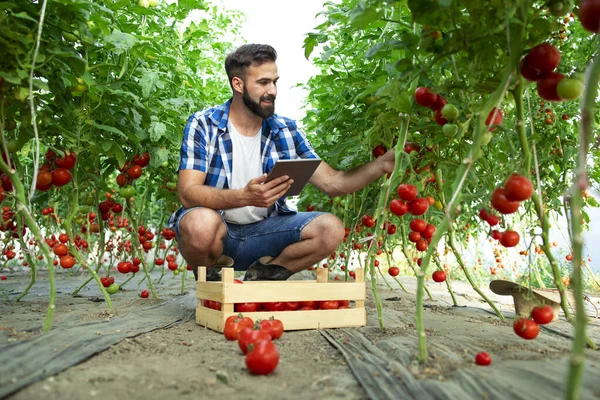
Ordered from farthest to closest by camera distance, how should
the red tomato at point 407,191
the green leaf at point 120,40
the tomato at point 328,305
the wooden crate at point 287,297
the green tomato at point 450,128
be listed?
1. the tomato at point 328,305
2. the wooden crate at point 287,297
3. the green leaf at point 120,40
4. the red tomato at point 407,191
5. the green tomato at point 450,128

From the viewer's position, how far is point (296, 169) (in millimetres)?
2637

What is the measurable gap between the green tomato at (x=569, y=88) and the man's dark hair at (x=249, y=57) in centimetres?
217

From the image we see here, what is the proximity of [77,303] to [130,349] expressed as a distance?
1.89m

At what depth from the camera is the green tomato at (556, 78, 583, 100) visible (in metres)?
1.45

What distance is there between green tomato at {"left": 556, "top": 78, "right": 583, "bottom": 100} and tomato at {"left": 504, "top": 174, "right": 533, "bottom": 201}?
0.27m

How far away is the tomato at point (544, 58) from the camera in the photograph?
152cm

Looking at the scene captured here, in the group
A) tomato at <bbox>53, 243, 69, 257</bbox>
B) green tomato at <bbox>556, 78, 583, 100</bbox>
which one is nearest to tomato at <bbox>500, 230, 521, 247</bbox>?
green tomato at <bbox>556, 78, 583, 100</bbox>

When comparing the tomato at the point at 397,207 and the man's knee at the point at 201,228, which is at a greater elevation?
the tomato at the point at 397,207

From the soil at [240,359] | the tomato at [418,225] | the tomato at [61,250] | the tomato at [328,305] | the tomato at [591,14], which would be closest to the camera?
the tomato at [591,14]

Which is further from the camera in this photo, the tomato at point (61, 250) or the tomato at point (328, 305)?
the tomato at point (61, 250)

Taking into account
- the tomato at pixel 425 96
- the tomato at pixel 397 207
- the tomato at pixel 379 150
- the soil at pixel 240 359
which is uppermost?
the tomato at pixel 425 96

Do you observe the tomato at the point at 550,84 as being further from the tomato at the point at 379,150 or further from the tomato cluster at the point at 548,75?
the tomato at the point at 379,150

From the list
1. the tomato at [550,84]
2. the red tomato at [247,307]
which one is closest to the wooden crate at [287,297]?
the red tomato at [247,307]

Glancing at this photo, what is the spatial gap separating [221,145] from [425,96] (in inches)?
68.2
